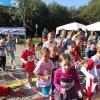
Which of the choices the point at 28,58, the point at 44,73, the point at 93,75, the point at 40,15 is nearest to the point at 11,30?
the point at 28,58

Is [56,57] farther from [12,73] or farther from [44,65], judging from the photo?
[12,73]

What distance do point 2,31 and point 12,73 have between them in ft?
53.3

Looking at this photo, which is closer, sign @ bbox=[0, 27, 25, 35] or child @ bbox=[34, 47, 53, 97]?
child @ bbox=[34, 47, 53, 97]

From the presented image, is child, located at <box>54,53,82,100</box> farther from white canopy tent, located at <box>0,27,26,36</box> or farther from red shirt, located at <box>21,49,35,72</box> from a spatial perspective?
white canopy tent, located at <box>0,27,26,36</box>

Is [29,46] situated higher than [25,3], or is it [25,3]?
[25,3]

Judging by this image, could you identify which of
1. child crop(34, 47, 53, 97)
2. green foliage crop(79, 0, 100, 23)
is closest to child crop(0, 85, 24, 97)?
child crop(34, 47, 53, 97)

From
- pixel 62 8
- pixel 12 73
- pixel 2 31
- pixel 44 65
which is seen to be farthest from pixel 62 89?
pixel 62 8

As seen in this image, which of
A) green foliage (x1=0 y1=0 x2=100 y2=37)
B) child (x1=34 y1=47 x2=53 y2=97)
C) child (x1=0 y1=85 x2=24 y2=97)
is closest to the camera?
child (x1=0 y1=85 x2=24 y2=97)

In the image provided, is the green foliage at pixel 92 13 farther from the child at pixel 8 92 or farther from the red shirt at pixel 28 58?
the child at pixel 8 92

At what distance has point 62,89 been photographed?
21.2 ft

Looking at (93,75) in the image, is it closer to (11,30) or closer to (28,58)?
(28,58)

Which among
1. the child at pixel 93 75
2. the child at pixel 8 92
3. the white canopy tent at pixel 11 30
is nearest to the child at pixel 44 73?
the child at pixel 93 75

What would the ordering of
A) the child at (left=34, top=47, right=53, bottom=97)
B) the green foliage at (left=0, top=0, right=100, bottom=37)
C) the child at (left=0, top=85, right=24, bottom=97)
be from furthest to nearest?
the green foliage at (left=0, top=0, right=100, bottom=37), the child at (left=34, top=47, right=53, bottom=97), the child at (left=0, top=85, right=24, bottom=97)

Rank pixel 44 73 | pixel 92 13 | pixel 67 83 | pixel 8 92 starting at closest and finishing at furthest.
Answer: pixel 8 92, pixel 67 83, pixel 44 73, pixel 92 13
